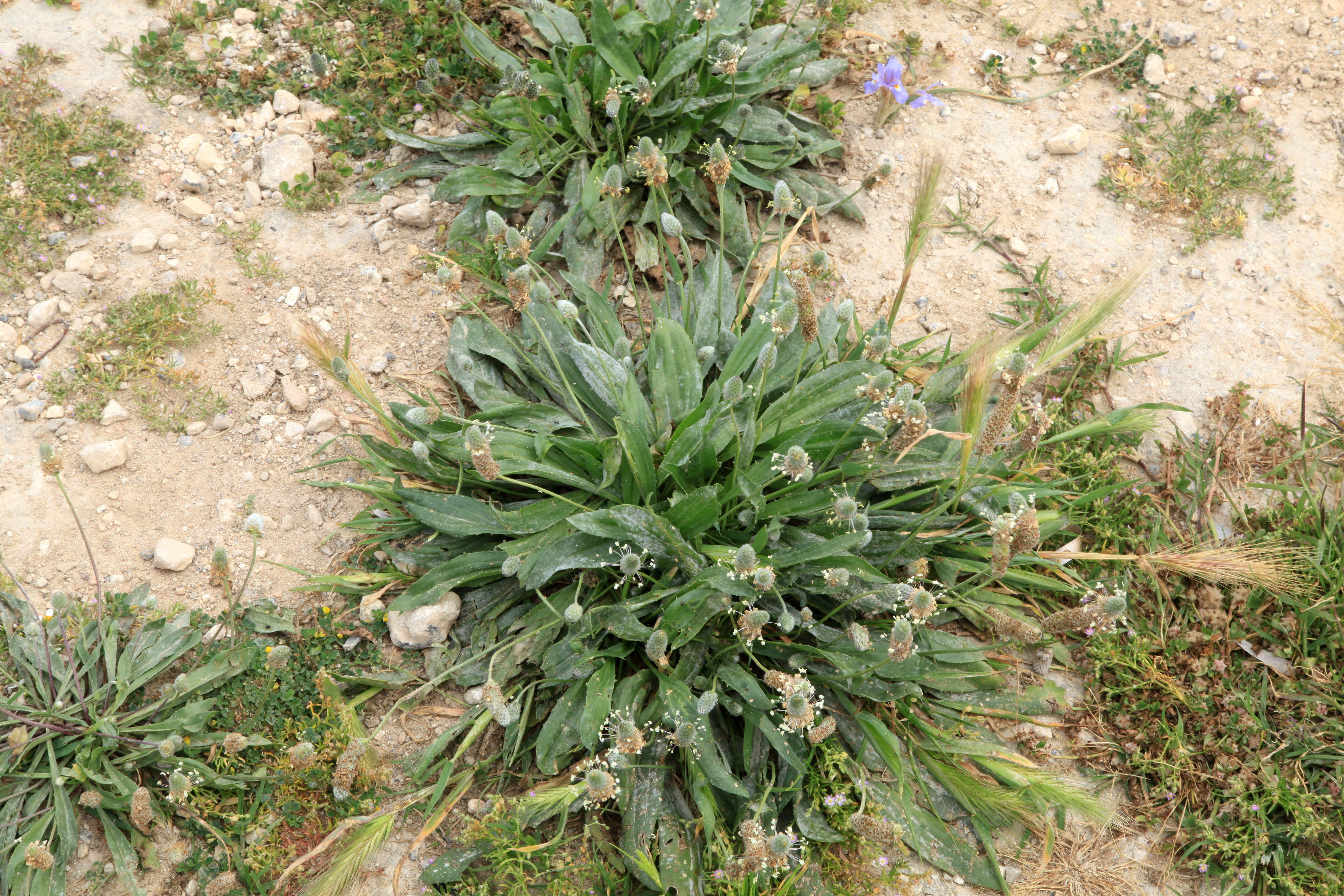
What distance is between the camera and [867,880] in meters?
2.78

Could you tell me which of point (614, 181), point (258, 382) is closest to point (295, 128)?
point (258, 382)

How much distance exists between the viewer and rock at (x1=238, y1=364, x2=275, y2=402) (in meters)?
3.68

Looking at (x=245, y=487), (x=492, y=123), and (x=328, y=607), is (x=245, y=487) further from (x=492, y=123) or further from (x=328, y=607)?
(x=492, y=123)

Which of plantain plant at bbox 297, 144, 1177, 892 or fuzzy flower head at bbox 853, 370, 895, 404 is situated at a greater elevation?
fuzzy flower head at bbox 853, 370, 895, 404

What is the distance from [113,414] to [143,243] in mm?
879

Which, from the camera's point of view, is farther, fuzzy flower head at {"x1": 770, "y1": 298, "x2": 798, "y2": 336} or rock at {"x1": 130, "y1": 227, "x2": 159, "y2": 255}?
rock at {"x1": 130, "y1": 227, "x2": 159, "y2": 255}

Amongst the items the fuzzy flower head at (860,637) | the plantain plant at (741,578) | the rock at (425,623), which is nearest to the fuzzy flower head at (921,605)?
the plantain plant at (741,578)

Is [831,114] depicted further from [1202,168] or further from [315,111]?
[315,111]

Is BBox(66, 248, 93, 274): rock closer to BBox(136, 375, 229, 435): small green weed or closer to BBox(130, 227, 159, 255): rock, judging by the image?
BBox(130, 227, 159, 255): rock

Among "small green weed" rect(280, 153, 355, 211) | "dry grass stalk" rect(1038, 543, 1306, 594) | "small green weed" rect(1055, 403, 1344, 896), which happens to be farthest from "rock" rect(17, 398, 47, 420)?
"small green weed" rect(1055, 403, 1344, 896)

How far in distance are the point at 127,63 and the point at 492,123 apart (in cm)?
196

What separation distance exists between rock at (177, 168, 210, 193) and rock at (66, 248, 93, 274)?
526mm

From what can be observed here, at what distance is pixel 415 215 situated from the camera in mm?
4090

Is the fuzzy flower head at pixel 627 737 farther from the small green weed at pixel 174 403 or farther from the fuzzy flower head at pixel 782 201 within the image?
the small green weed at pixel 174 403
